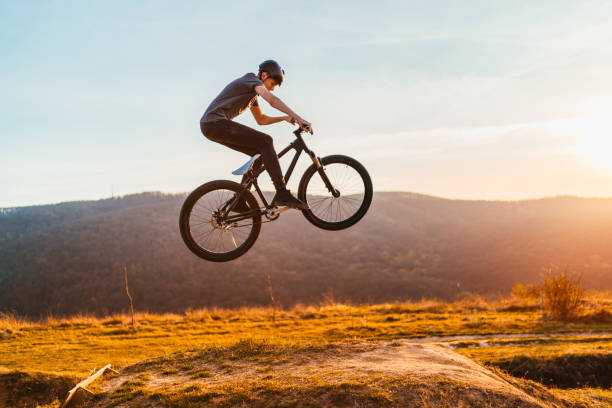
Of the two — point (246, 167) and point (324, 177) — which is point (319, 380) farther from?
Answer: point (246, 167)

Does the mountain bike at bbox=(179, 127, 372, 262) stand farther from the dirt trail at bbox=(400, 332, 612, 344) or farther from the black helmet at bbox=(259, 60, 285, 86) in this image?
the dirt trail at bbox=(400, 332, 612, 344)

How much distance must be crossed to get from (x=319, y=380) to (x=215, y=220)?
31.0ft

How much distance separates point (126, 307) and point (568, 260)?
95185 millimetres

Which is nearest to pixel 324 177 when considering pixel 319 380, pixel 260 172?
pixel 260 172

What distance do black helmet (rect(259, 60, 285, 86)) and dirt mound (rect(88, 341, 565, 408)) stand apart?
10.1m

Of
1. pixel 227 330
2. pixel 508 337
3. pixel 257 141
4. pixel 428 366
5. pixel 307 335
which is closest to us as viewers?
pixel 257 141

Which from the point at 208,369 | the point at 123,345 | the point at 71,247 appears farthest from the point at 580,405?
the point at 71,247

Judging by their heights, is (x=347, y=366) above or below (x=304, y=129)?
below

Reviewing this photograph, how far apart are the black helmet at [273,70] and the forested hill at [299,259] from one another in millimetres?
88677

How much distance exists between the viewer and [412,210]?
545ft

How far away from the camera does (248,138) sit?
25.3 ft

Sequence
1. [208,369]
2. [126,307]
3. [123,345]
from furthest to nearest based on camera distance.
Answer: [126,307] → [123,345] → [208,369]

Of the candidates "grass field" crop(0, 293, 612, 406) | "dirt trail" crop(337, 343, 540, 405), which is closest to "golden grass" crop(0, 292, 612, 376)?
"grass field" crop(0, 293, 612, 406)

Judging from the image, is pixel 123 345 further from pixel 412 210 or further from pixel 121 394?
pixel 412 210
